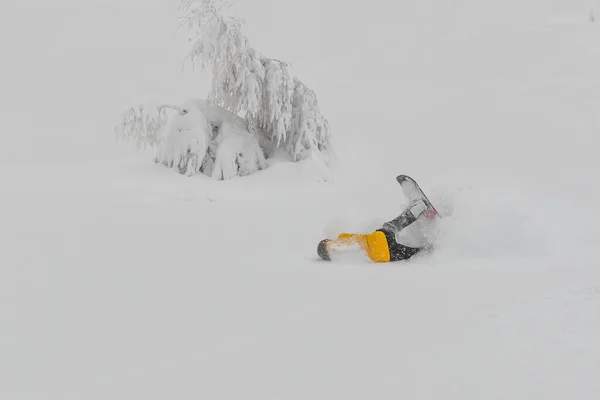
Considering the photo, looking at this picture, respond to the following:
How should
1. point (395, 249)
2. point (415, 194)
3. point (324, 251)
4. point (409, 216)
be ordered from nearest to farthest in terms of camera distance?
point (395, 249) < point (324, 251) < point (409, 216) < point (415, 194)

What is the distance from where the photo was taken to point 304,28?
23.6 meters

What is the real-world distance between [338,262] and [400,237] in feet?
2.08

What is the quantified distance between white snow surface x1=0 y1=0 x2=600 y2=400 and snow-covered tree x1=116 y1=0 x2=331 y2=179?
42cm

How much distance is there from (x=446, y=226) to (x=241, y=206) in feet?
11.7

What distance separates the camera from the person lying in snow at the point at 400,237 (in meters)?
5.12

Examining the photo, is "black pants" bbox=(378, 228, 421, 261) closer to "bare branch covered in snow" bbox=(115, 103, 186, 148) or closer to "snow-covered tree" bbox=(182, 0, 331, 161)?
"snow-covered tree" bbox=(182, 0, 331, 161)

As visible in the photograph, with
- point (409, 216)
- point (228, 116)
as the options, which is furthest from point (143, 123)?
point (409, 216)

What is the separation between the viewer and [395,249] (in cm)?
517

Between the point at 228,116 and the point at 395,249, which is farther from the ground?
the point at 228,116

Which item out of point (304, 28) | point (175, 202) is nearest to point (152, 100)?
point (175, 202)

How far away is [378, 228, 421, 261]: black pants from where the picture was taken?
5.16m

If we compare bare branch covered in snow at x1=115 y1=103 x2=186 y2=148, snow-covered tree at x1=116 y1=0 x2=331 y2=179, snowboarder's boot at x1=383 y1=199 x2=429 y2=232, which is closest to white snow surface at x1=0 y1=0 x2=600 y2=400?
snowboarder's boot at x1=383 y1=199 x2=429 y2=232

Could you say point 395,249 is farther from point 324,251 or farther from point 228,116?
point 228,116

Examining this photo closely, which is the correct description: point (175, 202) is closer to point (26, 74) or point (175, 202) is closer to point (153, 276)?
point (153, 276)
